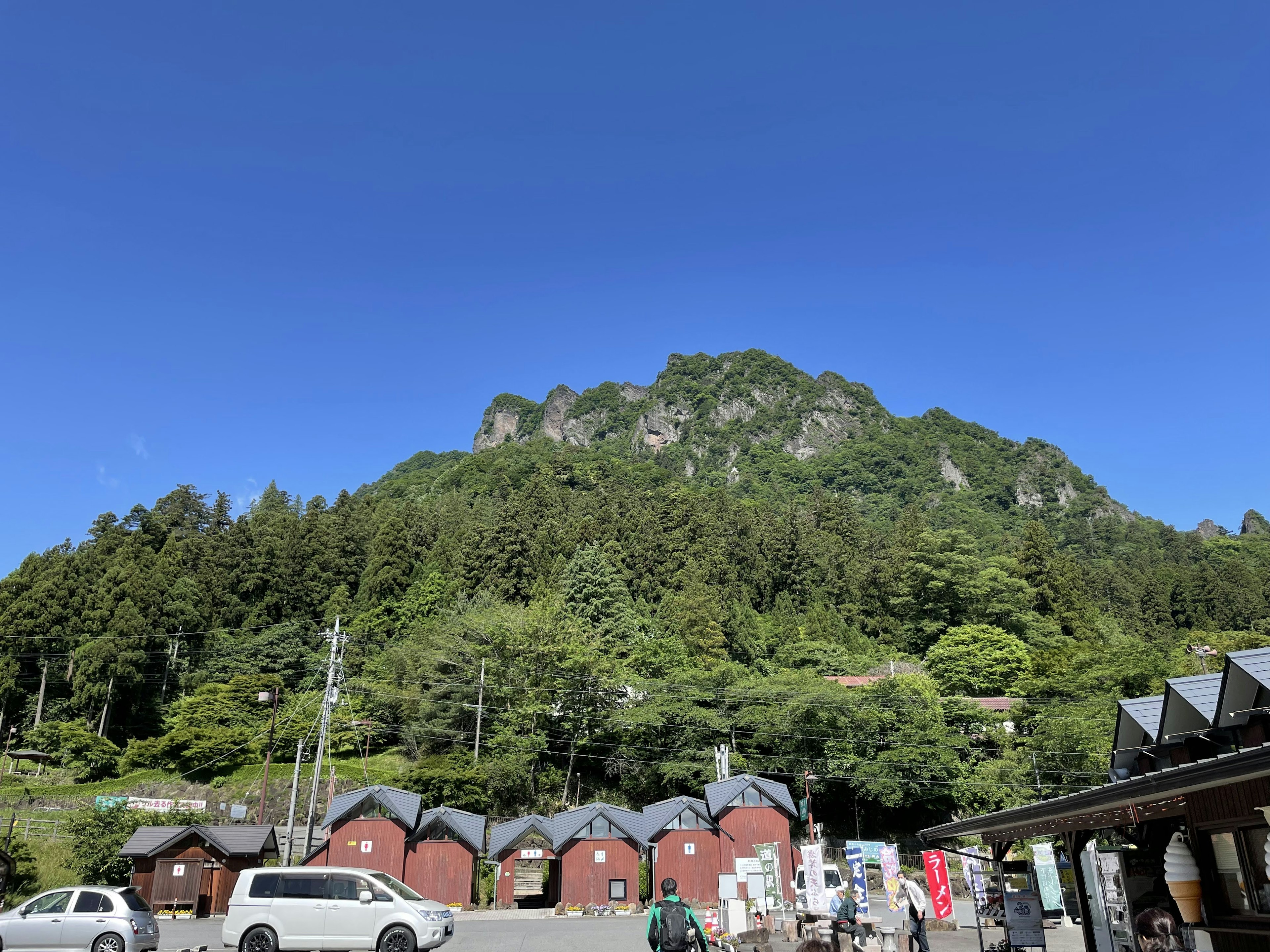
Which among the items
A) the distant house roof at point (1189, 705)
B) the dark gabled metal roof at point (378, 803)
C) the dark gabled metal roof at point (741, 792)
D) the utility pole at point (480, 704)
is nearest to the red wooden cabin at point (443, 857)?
the dark gabled metal roof at point (378, 803)

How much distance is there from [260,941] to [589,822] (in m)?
17.1

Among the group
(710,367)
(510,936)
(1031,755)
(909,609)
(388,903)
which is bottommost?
(510,936)

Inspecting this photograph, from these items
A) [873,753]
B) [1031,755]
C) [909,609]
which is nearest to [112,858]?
[873,753]

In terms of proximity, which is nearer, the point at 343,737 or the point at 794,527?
the point at 343,737

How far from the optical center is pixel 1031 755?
36594 millimetres

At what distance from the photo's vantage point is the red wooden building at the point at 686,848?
2894 cm

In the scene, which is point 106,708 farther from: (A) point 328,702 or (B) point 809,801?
(B) point 809,801

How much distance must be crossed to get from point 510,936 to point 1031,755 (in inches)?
1132

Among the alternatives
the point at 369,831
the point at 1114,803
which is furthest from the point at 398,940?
the point at 369,831

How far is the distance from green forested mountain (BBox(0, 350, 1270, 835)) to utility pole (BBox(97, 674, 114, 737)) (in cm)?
27

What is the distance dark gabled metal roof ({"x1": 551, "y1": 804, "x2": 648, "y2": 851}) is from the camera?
91.6ft

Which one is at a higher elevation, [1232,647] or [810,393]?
[810,393]

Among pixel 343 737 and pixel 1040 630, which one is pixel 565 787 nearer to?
pixel 343 737

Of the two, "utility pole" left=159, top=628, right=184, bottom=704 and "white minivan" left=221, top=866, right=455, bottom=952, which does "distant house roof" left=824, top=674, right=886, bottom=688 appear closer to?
"white minivan" left=221, top=866, right=455, bottom=952
